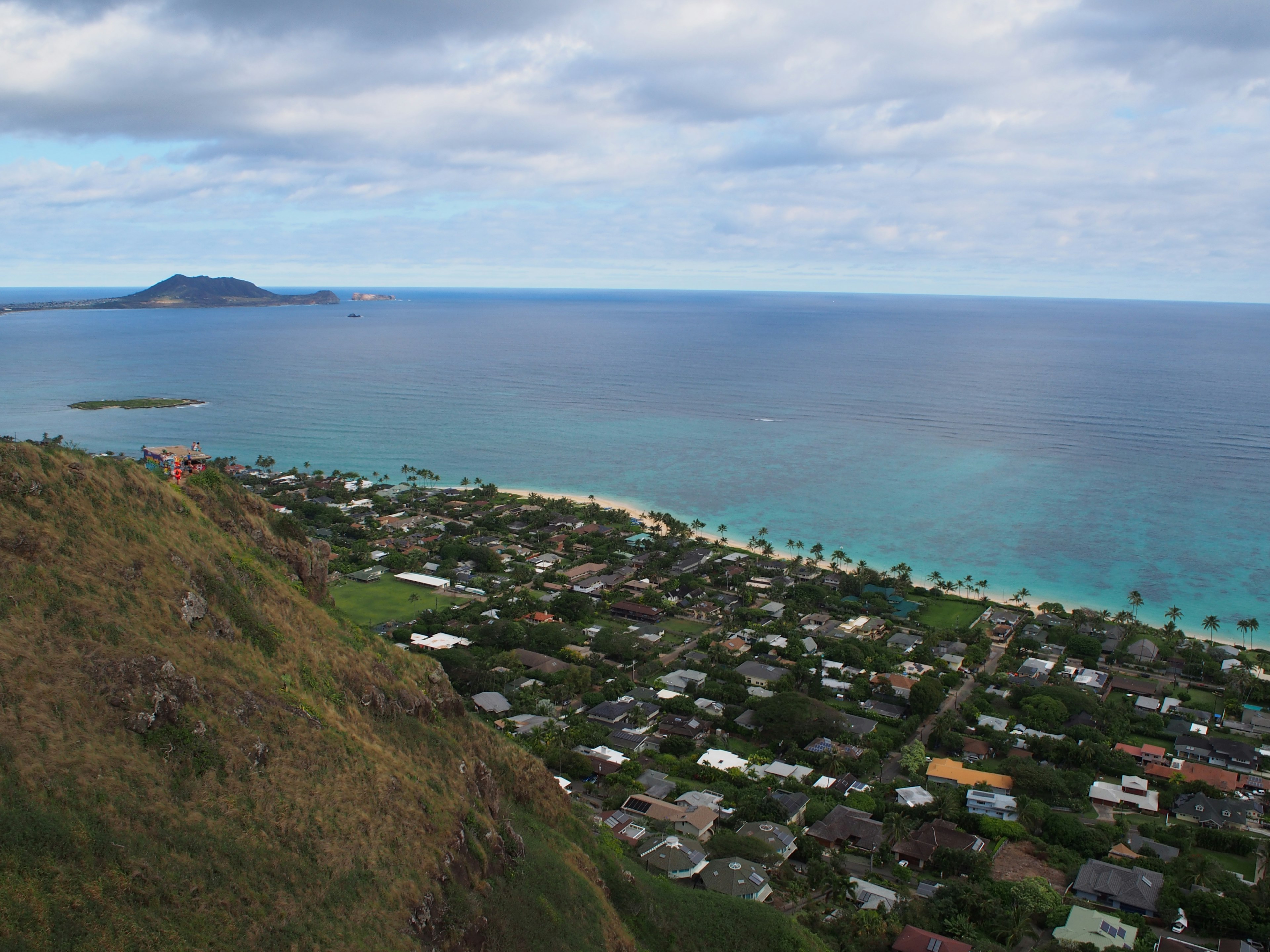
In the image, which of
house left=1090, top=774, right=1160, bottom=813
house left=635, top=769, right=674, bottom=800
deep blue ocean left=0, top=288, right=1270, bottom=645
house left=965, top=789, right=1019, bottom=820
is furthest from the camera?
deep blue ocean left=0, top=288, right=1270, bottom=645

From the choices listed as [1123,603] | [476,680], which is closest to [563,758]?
[476,680]

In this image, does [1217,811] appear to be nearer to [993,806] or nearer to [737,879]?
[993,806]

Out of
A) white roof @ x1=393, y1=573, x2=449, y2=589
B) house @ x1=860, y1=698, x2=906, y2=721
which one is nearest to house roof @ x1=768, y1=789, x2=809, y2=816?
house @ x1=860, y1=698, x2=906, y2=721

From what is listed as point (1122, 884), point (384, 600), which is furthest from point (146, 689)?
point (384, 600)

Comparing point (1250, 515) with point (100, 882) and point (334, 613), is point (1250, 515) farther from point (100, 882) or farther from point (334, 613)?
point (100, 882)

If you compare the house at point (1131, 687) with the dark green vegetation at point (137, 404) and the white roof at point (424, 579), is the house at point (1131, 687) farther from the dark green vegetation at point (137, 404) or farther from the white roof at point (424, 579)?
the dark green vegetation at point (137, 404)

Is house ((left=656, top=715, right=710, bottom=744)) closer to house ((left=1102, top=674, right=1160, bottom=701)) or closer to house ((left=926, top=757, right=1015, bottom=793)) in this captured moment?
house ((left=926, top=757, right=1015, bottom=793))
